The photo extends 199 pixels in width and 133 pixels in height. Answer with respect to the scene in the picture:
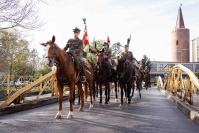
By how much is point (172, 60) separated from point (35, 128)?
450 ft

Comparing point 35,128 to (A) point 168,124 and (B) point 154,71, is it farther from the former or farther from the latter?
(B) point 154,71

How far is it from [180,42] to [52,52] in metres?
135

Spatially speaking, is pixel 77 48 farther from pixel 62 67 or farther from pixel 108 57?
pixel 108 57

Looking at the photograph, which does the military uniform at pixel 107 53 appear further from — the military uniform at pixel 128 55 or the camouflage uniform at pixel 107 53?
the military uniform at pixel 128 55

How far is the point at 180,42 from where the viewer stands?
142 meters

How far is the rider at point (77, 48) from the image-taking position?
13.0 m

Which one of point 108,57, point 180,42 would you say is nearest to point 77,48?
point 108,57

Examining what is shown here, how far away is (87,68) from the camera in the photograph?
15.7 meters

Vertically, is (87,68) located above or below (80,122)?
above

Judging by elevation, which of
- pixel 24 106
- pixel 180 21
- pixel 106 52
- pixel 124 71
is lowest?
pixel 24 106

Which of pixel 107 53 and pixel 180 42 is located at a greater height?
pixel 180 42

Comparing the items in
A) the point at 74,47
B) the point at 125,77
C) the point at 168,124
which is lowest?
the point at 168,124

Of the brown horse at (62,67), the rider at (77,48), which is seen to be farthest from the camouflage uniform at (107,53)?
the brown horse at (62,67)

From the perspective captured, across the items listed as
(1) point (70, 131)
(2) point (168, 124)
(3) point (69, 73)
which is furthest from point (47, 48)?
(2) point (168, 124)
